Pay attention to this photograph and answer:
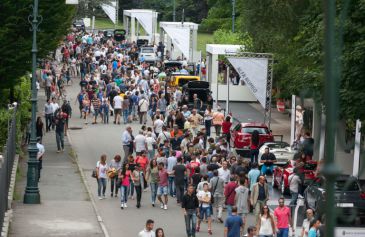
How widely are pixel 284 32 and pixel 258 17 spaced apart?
1.29m

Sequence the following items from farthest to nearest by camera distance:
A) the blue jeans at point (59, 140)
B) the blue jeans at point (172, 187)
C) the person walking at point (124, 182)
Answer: the blue jeans at point (59, 140) → the blue jeans at point (172, 187) → the person walking at point (124, 182)

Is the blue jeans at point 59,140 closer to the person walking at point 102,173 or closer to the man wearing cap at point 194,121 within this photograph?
the man wearing cap at point 194,121

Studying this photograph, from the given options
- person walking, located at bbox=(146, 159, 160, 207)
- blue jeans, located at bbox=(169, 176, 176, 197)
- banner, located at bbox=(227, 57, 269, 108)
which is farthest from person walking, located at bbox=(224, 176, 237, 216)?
banner, located at bbox=(227, 57, 269, 108)

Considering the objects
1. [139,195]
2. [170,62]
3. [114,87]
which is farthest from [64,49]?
[139,195]

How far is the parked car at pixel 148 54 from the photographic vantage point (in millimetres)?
80287

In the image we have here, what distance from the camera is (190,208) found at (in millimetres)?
25219

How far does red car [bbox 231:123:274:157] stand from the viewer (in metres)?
39.3

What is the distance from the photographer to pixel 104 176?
3092 centimetres

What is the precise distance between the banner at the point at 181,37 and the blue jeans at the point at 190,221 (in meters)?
44.7

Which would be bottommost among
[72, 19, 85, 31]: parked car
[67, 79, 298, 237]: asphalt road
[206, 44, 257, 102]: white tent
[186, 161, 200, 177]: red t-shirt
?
[67, 79, 298, 237]: asphalt road

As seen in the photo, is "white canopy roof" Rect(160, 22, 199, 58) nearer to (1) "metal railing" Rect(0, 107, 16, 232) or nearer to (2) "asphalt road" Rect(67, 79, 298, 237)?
(2) "asphalt road" Rect(67, 79, 298, 237)

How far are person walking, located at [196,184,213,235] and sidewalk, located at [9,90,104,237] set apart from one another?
2.35 metres

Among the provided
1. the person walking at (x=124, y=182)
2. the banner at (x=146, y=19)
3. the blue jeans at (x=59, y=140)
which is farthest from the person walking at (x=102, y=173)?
the banner at (x=146, y=19)

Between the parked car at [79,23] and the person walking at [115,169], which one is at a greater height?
the parked car at [79,23]
